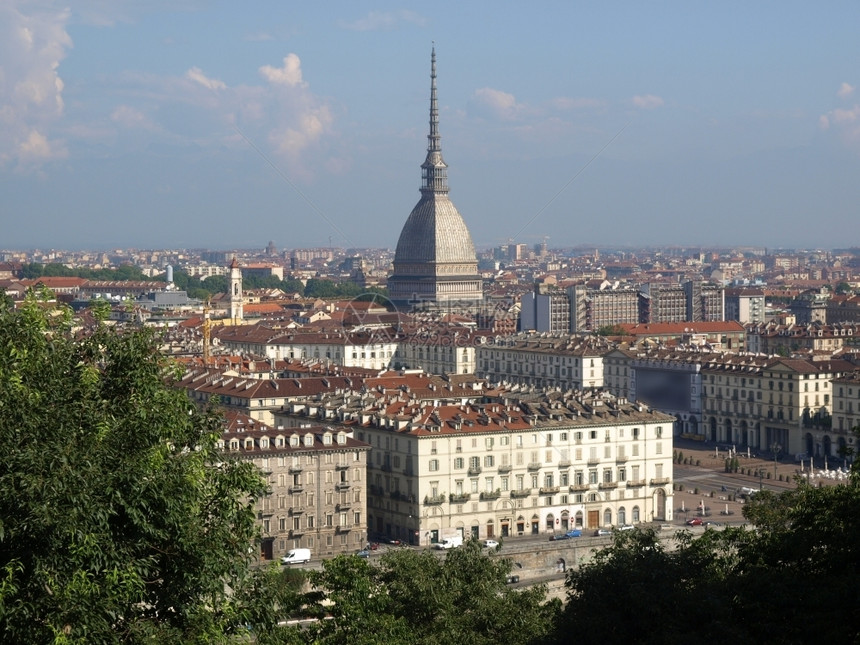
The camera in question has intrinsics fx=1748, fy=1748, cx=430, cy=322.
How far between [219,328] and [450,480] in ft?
195

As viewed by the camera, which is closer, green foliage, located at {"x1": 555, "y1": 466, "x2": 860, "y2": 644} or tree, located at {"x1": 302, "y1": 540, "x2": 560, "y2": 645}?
green foliage, located at {"x1": 555, "y1": 466, "x2": 860, "y2": 644}

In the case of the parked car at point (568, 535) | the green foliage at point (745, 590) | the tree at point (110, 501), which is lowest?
the parked car at point (568, 535)

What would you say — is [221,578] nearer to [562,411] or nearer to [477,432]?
[477,432]

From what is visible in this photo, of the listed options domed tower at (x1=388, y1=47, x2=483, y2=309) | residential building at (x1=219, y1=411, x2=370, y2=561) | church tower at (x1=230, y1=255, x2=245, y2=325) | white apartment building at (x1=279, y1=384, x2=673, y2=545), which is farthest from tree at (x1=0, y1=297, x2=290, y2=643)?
domed tower at (x1=388, y1=47, x2=483, y2=309)

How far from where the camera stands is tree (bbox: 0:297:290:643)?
584 inches

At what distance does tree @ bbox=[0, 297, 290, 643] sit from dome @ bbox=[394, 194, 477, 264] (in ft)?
426

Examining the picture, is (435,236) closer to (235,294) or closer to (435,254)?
(435,254)

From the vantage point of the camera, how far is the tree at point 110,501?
14.8 m

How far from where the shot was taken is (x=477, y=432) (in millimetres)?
47844

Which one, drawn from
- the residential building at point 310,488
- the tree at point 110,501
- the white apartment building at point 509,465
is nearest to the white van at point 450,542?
the white apartment building at point 509,465

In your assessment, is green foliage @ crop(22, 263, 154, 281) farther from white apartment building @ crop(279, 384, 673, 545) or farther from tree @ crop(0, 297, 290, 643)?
tree @ crop(0, 297, 290, 643)

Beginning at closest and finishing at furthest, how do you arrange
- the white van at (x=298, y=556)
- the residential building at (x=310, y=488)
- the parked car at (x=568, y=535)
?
the white van at (x=298, y=556), the residential building at (x=310, y=488), the parked car at (x=568, y=535)

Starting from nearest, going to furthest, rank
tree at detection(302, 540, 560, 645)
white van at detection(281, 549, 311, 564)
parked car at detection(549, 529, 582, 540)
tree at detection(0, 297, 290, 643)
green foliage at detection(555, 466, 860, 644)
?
tree at detection(0, 297, 290, 643)
green foliage at detection(555, 466, 860, 644)
tree at detection(302, 540, 560, 645)
white van at detection(281, 549, 311, 564)
parked car at detection(549, 529, 582, 540)

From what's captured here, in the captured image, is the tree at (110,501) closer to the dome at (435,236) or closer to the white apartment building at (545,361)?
the white apartment building at (545,361)
